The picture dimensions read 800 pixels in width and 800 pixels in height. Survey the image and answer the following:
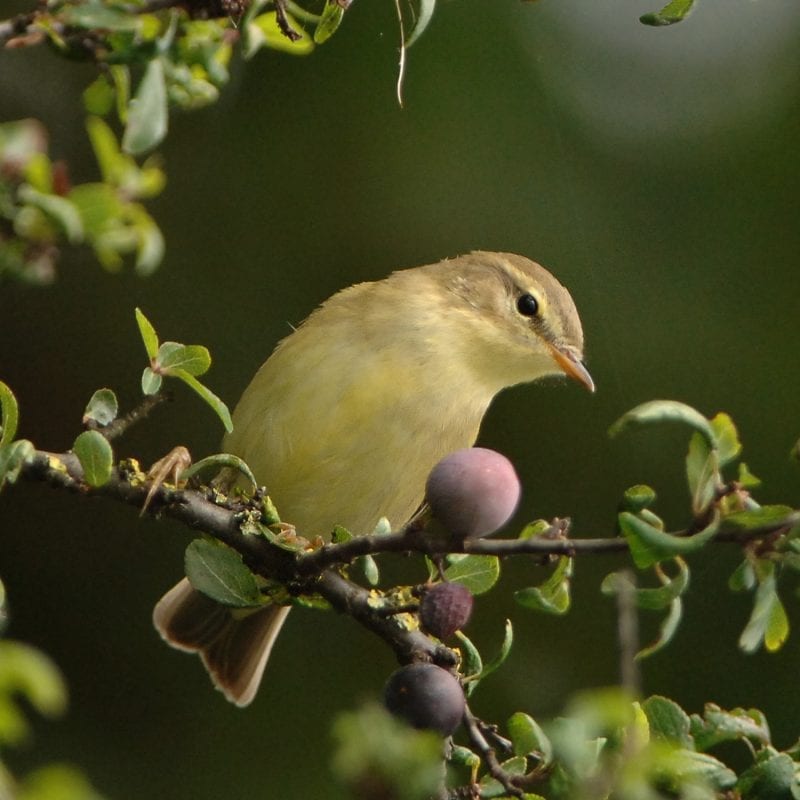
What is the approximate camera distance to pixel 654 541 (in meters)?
1.91

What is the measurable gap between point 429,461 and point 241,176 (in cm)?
207

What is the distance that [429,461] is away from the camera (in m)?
4.03

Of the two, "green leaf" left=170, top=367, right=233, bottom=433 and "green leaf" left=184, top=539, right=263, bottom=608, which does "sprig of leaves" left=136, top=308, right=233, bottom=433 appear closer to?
"green leaf" left=170, top=367, right=233, bottom=433

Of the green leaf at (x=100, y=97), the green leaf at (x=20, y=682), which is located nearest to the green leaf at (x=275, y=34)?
the green leaf at (x=100, y=97)

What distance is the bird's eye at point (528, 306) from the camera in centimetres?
458

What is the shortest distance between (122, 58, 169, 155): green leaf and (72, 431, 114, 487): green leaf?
535 millimetres

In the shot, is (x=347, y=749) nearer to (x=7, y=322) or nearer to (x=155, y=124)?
(x=155, y=124)

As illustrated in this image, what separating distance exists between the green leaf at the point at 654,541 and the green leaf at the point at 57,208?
2.51 feet

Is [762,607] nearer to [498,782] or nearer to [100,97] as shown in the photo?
[498,782]

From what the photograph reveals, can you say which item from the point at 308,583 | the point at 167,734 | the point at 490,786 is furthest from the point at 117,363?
the point at 490,786

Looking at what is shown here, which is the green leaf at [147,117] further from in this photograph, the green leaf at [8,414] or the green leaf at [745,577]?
the green leaf at [745,577]

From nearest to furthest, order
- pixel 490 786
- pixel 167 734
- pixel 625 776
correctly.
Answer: pixel 625 776, pixel 490 786, pixel 167 734

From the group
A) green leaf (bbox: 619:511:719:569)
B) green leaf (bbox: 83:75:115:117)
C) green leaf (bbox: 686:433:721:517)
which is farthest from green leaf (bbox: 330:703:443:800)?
green leaf (bbox: 83:75:115:117)

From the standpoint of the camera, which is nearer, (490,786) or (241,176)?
(490,786)
